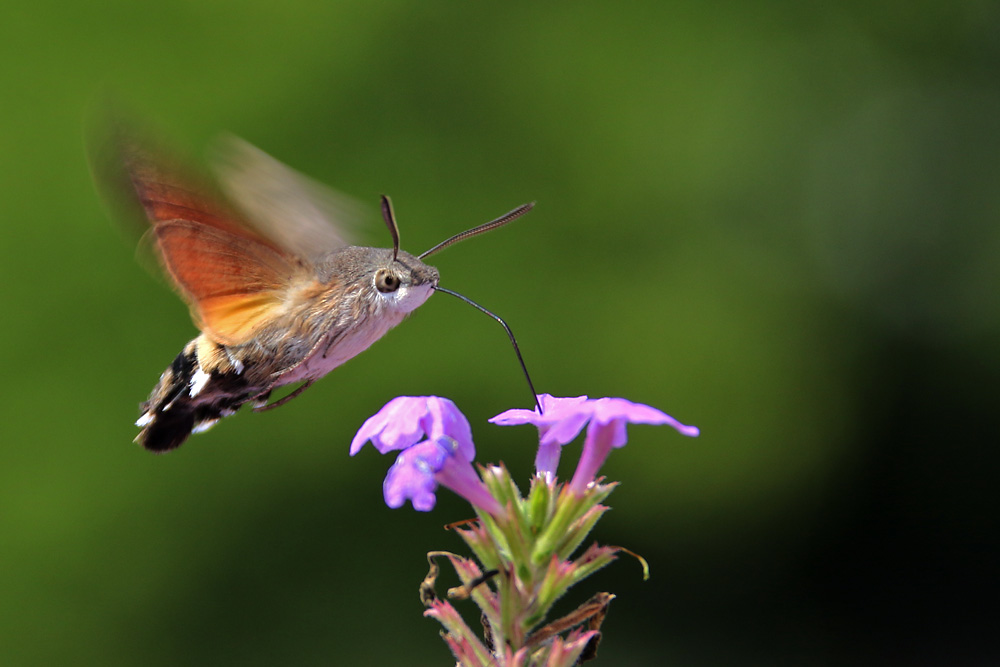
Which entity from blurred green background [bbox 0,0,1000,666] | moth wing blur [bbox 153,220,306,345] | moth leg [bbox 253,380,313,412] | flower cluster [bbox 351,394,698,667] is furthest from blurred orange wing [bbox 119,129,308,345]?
blurred green background [bbox 0,0,1000,666]

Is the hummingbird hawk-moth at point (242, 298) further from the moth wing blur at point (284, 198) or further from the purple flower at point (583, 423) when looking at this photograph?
the purple flower at point (583, 423)

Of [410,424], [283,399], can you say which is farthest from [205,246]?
[410,424]

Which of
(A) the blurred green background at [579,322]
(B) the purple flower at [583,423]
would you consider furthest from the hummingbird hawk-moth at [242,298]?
(A) the blurred green background at [579,322]

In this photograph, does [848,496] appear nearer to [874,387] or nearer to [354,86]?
[874,387]

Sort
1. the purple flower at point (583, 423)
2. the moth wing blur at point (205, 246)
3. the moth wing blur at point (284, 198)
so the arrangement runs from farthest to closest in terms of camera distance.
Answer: the moth wing blur at point (284, 198)
the moth wing blur at point (205, 246)
the purple flower at point (583, 423)

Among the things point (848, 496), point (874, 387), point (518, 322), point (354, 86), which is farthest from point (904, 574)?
point (354, 86)

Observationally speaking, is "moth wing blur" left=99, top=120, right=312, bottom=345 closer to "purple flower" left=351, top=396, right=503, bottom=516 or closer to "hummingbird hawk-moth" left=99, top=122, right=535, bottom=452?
"hummingbird hawk-moth" left=99, top=122, right=535, bottom=452

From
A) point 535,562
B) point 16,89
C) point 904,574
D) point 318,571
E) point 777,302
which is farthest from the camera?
point 904,574

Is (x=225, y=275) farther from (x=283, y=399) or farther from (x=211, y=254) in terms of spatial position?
(x=283, y=399)
